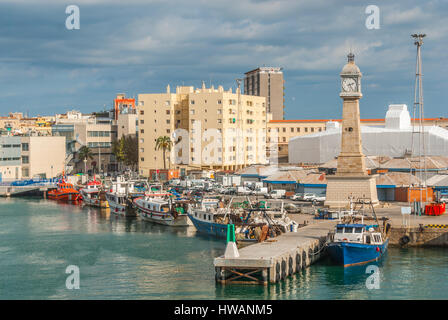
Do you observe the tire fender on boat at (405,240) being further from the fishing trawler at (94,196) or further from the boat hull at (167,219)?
the fishing trawler at (94,196)

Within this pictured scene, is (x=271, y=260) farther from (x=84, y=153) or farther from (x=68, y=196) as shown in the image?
(x=84, y=153)

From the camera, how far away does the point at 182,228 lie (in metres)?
65.0

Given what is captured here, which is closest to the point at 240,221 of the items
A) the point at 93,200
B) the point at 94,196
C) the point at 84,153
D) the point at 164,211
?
the point at 164,211

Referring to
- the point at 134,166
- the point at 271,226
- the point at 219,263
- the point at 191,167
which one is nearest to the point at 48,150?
the point at 134,166

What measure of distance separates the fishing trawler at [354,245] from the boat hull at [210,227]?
13.0 meters

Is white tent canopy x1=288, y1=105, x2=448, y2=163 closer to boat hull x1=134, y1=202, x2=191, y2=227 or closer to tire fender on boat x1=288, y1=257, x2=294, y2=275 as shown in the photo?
boat hull x1=134, y1=202, x2=191, y2=227

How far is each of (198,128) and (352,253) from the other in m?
80.9

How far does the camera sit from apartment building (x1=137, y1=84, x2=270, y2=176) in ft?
399

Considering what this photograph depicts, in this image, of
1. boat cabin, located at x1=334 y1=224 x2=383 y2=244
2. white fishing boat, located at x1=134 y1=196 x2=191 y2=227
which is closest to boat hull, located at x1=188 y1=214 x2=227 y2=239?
white fishing boat, located at x1=134 y1=196 x2=191 y2=227

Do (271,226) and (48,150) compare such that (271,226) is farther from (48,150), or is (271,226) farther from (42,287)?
(48,150)

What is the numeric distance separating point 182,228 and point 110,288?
26938mm

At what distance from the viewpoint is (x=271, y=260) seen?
37188mm

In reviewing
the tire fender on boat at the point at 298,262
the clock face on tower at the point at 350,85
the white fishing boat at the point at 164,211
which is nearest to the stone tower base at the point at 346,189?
the clock face on tower at the point at 350,85
